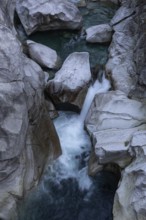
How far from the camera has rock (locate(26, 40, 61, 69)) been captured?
8578 mm

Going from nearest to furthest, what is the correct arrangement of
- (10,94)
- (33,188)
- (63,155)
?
1. (10,94)
2. (33,188)
3. (63,155)

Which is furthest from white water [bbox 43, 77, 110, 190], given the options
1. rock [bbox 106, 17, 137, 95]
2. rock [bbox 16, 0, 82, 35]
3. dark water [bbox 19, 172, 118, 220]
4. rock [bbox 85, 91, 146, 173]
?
rock [bbox 16, 0, 82, 35]

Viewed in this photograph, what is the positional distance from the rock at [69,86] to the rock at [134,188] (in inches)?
77.4

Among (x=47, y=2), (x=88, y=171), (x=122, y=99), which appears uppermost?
(x=47, y=2)

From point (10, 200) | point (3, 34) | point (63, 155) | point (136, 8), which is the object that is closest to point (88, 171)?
point (63, 155)

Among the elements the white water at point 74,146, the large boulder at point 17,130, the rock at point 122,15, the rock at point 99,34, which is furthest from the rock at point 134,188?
the rock at point 122,15

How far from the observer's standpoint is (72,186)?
6426 mm

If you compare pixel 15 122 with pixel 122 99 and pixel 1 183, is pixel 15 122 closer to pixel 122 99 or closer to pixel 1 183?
pixel 1 183

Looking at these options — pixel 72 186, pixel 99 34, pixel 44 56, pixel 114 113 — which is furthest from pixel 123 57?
pixel 72 186

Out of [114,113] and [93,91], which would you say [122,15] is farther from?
[114,113]

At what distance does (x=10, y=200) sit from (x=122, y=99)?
3.10 meters

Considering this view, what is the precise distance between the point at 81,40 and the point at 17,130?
16.3ft

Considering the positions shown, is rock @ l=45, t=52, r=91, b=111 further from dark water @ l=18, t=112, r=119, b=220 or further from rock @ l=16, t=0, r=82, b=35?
rock @ l=16, t=0, r=82, b=35

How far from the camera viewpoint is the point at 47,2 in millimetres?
10094
